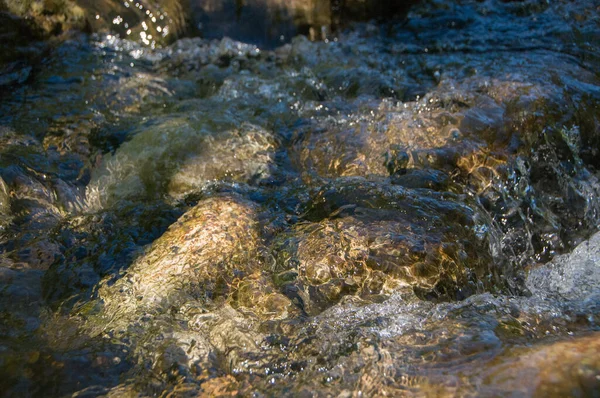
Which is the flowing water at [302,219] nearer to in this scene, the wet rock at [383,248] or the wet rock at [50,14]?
the wet rock at [383,248]

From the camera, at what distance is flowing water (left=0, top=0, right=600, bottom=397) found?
5.53 ft

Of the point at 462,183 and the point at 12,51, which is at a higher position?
the point at 12,51

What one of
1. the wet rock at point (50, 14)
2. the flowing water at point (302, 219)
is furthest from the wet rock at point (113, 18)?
the flowing water at point (302, 219)

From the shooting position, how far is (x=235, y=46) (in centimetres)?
450

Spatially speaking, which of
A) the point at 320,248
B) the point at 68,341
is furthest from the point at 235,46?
the point at 68,341

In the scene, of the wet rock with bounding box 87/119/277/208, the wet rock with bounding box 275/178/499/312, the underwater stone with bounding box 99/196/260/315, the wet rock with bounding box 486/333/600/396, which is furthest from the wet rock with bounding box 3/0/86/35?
the wet rock with bounding box 486/333/600/396

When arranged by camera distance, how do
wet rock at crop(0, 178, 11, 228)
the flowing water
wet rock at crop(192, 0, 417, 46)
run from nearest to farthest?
the flowing water
wet rock at crop(0, 178, 11, 228)
wet rock at crop(192, 0, 417, 46)

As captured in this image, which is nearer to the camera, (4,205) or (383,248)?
(383,248)

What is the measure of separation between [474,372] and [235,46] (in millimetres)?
3639

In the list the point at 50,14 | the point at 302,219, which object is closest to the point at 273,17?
the point at 50,14

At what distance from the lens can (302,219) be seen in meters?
2.48

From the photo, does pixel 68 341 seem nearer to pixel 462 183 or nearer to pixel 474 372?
pixel 474 372

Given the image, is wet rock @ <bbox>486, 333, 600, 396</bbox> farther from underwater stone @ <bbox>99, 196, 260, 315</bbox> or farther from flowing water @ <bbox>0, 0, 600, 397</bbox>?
underwater stone @ <bbox>99, 196, 260, 315</bbox>

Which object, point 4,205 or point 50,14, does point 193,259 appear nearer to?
point 4,205
